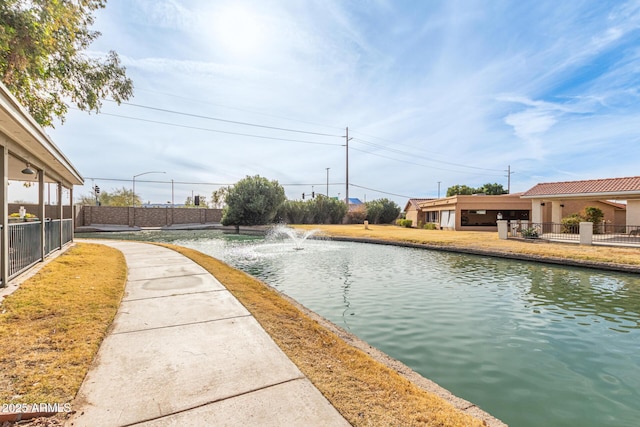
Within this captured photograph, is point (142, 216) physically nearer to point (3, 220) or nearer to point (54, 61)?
point (54, 61)

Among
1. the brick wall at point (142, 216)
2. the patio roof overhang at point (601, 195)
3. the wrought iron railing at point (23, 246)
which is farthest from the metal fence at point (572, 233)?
the brick wall at point (142, 216)

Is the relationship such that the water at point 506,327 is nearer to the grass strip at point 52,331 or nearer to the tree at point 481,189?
the grass strip at point 52,331

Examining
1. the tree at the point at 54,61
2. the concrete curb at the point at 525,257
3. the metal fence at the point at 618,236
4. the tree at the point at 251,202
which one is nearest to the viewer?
the tree at the point at 54,61

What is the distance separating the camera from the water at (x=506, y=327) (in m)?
3.70

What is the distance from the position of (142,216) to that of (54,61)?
112 ft

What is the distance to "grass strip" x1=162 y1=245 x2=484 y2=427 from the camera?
2604 millimetres

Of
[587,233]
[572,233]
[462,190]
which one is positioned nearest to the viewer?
[587,233]

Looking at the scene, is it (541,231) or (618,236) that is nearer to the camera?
(618,236)

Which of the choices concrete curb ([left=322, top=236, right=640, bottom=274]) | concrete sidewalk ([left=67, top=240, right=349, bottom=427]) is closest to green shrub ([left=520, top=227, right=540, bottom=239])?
concrete curb ([left=322, top=236, right=640, bottom=274])

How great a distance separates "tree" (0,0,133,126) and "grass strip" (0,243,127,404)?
6.26 metres

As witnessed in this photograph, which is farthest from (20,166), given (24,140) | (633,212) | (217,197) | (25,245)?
(217,197)

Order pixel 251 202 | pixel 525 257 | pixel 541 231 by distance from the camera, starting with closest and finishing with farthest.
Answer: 1. pixel 525 257
2. pixel 541 231
3. pixel 251 202

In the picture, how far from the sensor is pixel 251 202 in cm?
3716

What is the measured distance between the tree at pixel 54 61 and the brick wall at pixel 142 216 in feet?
100
